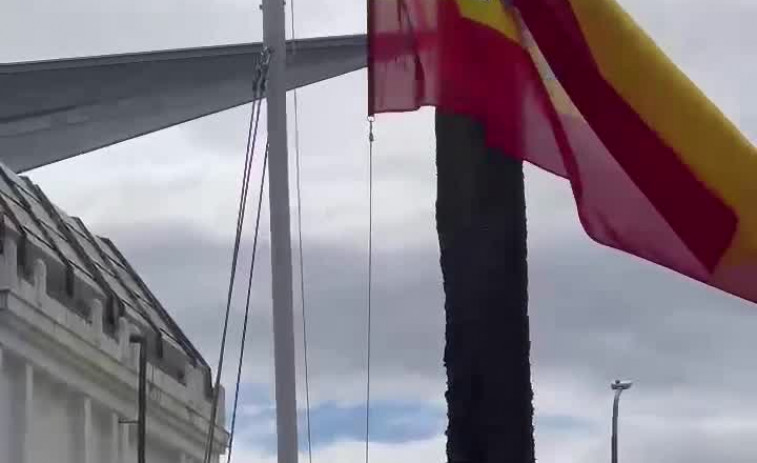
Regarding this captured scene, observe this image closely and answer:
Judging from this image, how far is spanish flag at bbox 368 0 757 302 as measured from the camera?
8.77 metres

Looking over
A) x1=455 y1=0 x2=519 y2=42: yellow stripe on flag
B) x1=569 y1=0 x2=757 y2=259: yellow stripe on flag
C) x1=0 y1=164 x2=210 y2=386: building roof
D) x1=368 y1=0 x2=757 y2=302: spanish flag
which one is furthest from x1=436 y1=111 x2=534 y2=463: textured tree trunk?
x1=0 y1=164 x2=210 y2=386: building roof

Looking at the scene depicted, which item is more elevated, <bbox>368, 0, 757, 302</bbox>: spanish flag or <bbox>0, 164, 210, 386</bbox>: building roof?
<bbox>0, 164, 210, 386</bbox>: building roof

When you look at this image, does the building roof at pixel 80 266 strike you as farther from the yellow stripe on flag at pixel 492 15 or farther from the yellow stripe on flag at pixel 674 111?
the yellow stripe on flag at pixel 674 111

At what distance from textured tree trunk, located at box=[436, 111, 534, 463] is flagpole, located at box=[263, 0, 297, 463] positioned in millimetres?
2102

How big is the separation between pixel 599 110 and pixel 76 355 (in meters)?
6.85

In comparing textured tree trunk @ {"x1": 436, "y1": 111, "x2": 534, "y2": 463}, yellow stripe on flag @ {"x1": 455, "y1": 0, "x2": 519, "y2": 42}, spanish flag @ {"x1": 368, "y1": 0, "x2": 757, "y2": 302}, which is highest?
yellow stripe on flag @ {"x1": 455, "y1": 0, "x2": 519, "y2": 42}

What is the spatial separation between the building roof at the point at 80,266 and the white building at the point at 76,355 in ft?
0.06

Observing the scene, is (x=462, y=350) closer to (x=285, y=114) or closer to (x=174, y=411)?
(x=285, y=114)

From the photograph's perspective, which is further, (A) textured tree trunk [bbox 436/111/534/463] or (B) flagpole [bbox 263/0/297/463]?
(B) flagpole [bbox 263/0/297/463]

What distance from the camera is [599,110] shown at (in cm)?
884

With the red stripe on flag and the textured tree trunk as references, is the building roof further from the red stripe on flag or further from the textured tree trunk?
the red stripe on flag

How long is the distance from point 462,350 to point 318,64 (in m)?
4.63

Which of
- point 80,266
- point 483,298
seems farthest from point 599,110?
point 80,266

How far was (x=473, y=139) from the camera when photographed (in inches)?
351
